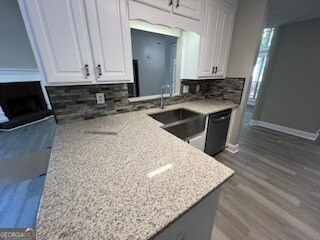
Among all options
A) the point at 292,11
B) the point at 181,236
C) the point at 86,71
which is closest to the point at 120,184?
the point at 181,236

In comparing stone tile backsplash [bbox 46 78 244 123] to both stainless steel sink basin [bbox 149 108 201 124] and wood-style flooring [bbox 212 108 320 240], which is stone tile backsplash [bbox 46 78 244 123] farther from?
wood-style flooring [bbox 212 108 320 240]

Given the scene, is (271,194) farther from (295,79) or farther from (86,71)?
(295,79)

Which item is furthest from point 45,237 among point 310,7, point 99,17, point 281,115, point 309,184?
point 281,115

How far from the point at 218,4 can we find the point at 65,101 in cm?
221

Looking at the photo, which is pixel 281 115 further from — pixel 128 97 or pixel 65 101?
pixel 65 101

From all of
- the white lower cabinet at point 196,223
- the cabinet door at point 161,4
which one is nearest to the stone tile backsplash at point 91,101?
the cabinet door at point 161,4

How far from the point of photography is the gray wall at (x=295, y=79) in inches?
117

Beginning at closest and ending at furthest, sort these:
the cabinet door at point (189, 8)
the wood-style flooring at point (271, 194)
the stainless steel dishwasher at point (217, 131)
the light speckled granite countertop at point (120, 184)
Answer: the light speckled granite countertop at point (120, 184)
the wood-style flooring at point (271, 194)
the cabinet door at point (189, 8)
the stainless steel dishwasher at point (217, 131)

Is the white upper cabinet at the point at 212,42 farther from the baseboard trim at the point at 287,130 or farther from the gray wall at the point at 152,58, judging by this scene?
the baseboard trim at the point at 287,130

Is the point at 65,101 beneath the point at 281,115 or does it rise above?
above

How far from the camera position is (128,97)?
1.83 m

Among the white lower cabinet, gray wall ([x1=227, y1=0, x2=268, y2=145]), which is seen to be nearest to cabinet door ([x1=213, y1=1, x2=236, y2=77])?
gray wall ([x1=227, y1=0, x2=268, y2=145])

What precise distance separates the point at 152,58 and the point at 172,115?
92 cm

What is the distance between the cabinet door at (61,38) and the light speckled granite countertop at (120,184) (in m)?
0.52
